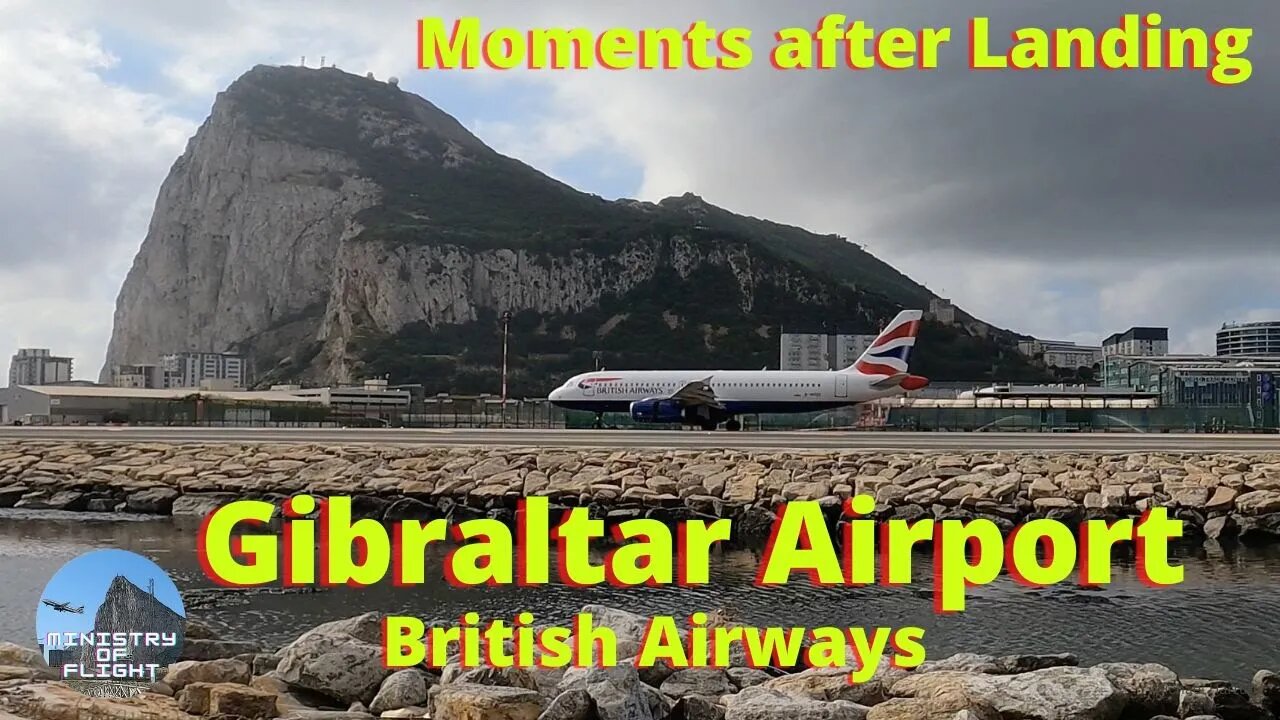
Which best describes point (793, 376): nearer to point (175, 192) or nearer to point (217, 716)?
point (217, 716)

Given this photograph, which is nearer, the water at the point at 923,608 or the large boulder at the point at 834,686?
the large boulder at the point at 834,686

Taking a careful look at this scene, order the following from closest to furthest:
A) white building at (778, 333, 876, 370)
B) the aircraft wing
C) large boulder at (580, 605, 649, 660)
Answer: large boulder at (580, 605, 649, 660) → the aircraft wing → white building at (778, 333, 876, 370)

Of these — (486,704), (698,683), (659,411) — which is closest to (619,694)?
(486,704)

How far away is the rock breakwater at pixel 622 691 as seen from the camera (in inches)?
290

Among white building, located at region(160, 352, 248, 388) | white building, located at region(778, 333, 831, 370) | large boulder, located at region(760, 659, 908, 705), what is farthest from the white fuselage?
white building, located at region(160, 352, 248, 388)

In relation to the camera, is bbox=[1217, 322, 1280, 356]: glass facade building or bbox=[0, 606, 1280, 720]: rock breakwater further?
bbox=[1217, 322, 1280, 356]: glass facade building

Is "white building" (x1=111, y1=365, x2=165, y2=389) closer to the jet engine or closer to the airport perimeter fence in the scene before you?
the airport perimeter fence

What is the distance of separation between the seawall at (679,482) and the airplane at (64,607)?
1418cm

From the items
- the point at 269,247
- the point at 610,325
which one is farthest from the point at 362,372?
the point at 269,247

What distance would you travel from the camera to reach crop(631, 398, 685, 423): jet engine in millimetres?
41594

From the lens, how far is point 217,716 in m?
7.32

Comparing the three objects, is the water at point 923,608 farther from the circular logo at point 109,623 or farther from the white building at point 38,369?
the white building at point 38,369

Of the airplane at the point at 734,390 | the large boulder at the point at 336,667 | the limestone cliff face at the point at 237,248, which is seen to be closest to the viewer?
the large boulder at the point at 336,667

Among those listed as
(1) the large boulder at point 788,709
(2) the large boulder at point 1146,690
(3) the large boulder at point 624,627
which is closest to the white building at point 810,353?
(3) the large boulder at point 624,627
